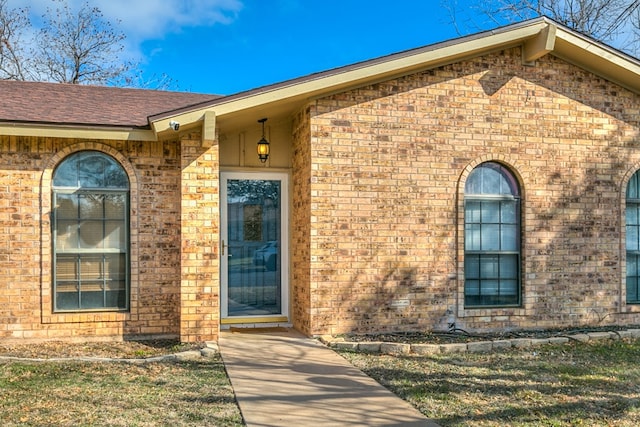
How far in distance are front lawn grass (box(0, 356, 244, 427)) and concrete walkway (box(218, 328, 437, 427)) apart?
0.24 m

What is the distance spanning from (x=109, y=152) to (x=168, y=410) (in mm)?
4273

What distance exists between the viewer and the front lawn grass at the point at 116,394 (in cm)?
445

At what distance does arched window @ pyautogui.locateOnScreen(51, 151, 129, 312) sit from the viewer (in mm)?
7520

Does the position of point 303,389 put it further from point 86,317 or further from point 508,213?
point 508,213

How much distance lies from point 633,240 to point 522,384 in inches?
185

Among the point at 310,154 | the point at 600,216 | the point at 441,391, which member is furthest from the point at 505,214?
the point at 441,391

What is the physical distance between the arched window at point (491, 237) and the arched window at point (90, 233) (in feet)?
16.9

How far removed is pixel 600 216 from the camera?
28.0ft

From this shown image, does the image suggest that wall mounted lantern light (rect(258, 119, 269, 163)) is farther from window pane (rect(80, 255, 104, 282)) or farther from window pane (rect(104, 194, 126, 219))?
window pane (rect(80, 255, 104, 282))

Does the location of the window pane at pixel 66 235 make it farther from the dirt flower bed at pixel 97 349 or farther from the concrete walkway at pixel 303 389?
the concrete walkway at pixel 303 389

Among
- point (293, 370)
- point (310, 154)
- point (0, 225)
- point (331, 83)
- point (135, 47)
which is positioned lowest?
point (293, 370)

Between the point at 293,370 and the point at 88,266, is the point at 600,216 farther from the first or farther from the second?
the point at 88,266

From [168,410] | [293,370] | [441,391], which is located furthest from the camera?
[293,370]

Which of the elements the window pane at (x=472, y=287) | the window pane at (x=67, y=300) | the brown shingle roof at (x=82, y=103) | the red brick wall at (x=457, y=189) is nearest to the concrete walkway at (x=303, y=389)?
the red brick wall at (x=457, y=189)
